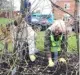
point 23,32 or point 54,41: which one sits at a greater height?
point 23,32

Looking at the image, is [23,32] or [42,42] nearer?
[23,32]

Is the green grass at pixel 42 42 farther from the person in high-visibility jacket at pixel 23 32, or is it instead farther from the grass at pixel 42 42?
the person in high-visibility jacket at pixel 23 32

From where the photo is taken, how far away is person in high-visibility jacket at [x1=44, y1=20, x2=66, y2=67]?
5.03 m

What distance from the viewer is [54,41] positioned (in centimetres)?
520

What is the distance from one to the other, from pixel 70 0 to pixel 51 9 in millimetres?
471

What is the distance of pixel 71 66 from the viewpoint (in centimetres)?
518

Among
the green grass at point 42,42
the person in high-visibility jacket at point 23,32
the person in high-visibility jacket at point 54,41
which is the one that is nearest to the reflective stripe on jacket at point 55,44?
the person in high-visibility jacket at point 54,41

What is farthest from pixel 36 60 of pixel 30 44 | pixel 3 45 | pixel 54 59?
pixel 3 45

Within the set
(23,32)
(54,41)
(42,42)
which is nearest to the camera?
(23,32)

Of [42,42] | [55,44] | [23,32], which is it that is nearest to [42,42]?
[42,42]

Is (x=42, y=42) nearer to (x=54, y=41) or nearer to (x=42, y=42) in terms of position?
(x=42, y=42)

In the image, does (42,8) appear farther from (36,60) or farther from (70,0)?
(36,60)

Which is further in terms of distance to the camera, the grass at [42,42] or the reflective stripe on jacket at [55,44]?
the reflective stripe on jacket at [55,44]

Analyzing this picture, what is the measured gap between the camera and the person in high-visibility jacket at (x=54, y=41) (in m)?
5.03
